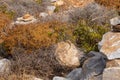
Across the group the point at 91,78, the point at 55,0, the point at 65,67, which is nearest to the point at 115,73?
the point at 91,78

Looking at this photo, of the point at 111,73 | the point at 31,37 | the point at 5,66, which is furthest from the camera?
the point at 31,37

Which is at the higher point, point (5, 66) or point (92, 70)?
point (92, 70)

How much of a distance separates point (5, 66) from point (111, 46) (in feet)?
8.82

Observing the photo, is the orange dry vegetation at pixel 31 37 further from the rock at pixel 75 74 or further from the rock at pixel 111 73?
the rock at pixel 111 73

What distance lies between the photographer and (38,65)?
7.87 m

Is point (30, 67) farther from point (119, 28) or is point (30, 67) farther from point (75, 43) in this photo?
point (119, 28)

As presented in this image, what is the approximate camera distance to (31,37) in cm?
808

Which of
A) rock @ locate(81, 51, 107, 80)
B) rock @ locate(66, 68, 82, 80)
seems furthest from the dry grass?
rock @ locate(81, 51, 107, 80)

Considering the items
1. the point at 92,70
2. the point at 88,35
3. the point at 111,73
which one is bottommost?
the point at 88,35

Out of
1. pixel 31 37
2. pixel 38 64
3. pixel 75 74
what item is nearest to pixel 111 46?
pixel 75 74

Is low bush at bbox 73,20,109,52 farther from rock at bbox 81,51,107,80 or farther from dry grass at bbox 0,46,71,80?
rock at bbox 81,51,107,80

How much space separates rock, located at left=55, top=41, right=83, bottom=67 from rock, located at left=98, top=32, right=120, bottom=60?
1617 millimetres

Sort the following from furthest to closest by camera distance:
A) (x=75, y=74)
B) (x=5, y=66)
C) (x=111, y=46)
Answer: (x=5, y=66) < (x=75, y=74) < (x=111, y=46)

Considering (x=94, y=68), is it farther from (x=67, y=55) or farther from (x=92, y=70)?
(x=67, y=55)
